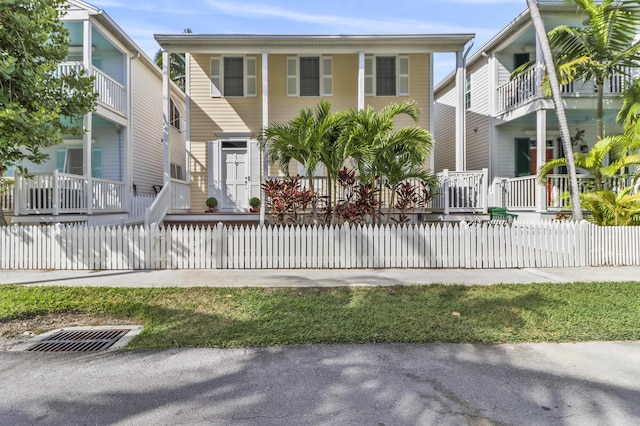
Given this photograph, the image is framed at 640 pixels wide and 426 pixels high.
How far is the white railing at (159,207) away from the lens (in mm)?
10044

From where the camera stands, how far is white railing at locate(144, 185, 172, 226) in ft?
33.0

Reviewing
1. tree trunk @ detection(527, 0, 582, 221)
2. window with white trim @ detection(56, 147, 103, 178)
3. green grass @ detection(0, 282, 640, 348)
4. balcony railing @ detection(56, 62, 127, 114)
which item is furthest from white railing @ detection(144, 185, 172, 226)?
tree trunk @ detection(527, 0, 582, 221)

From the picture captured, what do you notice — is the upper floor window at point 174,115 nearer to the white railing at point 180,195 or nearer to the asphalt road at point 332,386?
the white railing at point 180,195

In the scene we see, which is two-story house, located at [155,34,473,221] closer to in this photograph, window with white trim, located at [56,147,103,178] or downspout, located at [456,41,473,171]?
downspout, located at [456,41,473,171]

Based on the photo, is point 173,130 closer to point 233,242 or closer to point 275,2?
point 275,2

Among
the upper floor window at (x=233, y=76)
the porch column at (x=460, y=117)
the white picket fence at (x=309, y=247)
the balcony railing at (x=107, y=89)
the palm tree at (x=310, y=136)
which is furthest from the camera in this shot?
the upper floor window at (x=233, y=76)

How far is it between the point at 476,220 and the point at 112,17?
13255mm

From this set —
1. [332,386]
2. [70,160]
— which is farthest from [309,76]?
[332,386]

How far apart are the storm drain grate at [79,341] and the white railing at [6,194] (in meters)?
8.73

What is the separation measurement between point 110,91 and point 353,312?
12308 millimetres

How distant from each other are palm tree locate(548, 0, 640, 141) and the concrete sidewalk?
577 centimetres

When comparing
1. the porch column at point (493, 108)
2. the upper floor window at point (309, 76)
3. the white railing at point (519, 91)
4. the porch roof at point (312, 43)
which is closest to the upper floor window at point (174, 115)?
the porch roof at point (312, 43)

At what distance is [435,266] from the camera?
8.28 meters

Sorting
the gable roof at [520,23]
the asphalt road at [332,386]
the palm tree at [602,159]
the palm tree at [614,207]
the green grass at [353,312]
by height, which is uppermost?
the gable roof at [520,23]
